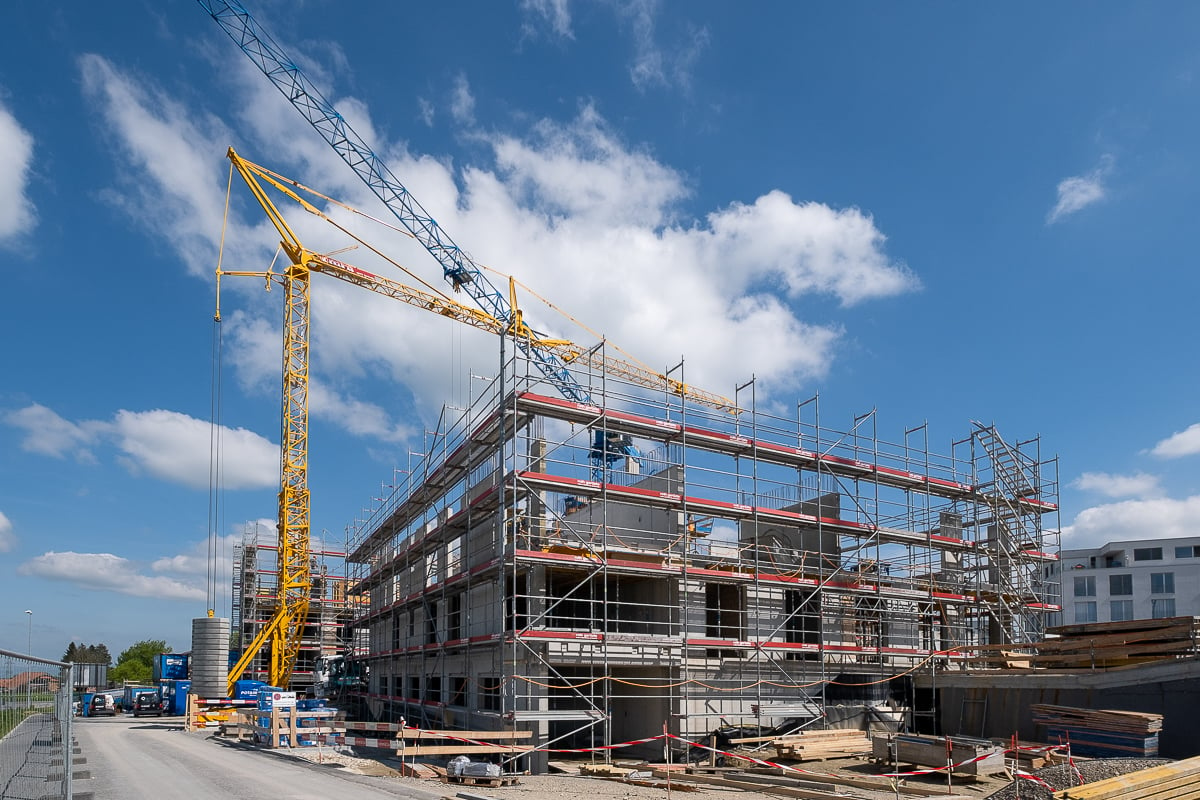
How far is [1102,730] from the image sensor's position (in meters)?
21.0

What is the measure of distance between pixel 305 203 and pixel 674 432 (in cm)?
3682

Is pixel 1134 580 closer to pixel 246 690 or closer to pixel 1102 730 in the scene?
pixel 1102 730

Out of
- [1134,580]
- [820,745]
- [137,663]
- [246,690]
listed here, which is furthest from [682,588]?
[137,663]

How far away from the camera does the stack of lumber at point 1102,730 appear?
2002 cm

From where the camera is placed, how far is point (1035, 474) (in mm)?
34312

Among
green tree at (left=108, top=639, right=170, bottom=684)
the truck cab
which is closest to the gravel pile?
the truck cab

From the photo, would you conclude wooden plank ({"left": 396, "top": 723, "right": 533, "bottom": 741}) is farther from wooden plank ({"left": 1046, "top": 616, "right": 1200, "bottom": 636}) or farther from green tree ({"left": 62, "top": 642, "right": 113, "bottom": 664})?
green tree ({"left": 62, "top": 642, "right": 113, "bottom": 664})

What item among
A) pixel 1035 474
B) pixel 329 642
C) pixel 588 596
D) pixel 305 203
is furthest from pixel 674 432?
pixel 329 642

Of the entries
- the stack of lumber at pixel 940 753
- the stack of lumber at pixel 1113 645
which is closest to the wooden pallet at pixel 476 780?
the stack of lumber at pixel 940 753

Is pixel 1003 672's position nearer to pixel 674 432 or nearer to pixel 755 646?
pixel 755 646

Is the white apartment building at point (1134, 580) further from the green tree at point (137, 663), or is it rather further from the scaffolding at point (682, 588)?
the green tree at point (137, 663)

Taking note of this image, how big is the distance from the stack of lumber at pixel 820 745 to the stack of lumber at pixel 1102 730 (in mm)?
4461

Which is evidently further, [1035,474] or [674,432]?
[1035,474]

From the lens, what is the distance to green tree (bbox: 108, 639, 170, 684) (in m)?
111
